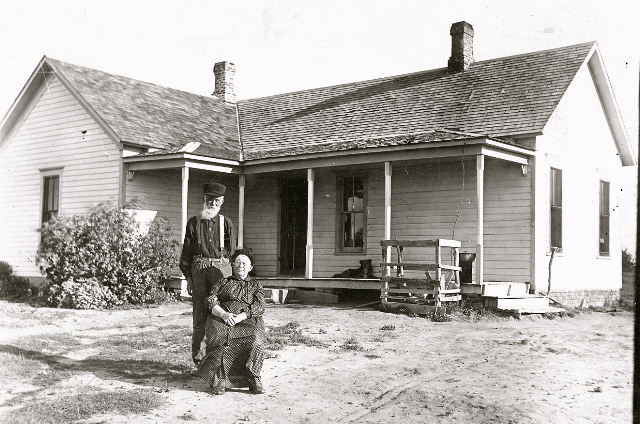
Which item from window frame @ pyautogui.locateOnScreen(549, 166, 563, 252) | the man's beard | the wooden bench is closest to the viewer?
the man's beard

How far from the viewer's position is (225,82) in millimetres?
23875

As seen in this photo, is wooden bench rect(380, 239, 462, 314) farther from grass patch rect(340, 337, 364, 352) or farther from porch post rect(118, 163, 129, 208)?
porch post rect(118, 163, 129, 208)

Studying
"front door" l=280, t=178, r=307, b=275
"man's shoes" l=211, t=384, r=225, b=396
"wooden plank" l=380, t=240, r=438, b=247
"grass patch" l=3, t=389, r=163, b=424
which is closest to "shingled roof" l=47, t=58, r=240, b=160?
"front door" l=280, t=178, r=307, b=275

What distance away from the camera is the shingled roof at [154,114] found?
1793 cm

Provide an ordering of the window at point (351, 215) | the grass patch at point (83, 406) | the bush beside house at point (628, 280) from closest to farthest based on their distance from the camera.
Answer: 1. the grass patch at point (83, 406)
2. the window at point (351, 215)
3. the bush beside house at point (628, 280)

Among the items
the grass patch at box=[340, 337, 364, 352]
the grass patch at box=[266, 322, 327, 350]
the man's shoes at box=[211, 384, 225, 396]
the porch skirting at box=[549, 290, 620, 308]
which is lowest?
the man's shoes at box=[211, 384, 225, 396]

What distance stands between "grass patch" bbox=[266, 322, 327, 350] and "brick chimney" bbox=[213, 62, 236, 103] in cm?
1394

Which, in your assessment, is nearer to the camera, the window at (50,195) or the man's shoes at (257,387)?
the man's shoes at (257,387)

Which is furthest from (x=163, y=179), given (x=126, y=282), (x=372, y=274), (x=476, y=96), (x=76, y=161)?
(x=476, y=96)

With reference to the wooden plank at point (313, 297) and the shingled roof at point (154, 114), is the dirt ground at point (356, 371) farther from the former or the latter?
the shingled roof at point (154, 114)

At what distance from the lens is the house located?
15.5m

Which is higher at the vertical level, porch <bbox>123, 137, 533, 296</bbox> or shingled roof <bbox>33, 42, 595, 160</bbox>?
shingled roof <bbox>33, 42, 595, 160</bbox>

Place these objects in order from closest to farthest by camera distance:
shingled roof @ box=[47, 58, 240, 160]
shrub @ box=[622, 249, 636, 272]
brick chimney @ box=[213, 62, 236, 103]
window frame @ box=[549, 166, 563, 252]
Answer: window frame @ box=[549, 166, 563, 252], shingled roof @ box=[47, 58, 240, 160], brick chimney @ box=[213, 62, 236, 103], shrub @ box=[622, 249, 636, 272]

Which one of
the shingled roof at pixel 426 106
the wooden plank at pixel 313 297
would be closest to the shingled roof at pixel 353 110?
the shingled roof at pixel 426 106
